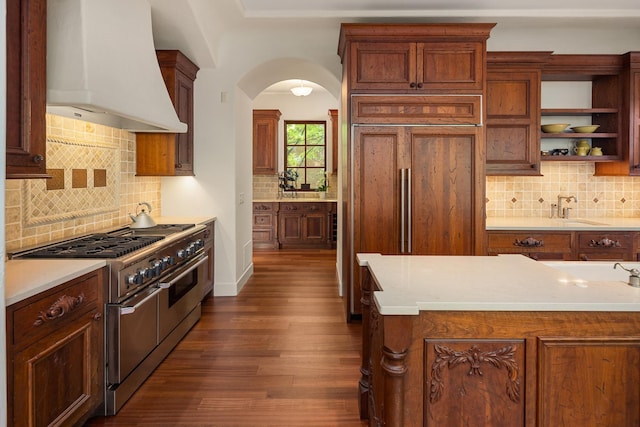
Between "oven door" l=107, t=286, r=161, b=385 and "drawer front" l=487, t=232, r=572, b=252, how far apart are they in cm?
273

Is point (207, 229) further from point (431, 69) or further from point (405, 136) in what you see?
point (431, 69)

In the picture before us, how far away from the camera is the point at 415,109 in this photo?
12.6ft

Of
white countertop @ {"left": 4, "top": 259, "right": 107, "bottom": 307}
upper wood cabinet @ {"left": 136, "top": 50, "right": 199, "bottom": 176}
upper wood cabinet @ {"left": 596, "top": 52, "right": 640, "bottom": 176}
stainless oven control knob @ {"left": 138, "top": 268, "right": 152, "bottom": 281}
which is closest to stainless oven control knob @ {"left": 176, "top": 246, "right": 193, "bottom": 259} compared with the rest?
stainless oven control knob @ {"left": 138, "top": 268, "right": 152, "bottom": 281}

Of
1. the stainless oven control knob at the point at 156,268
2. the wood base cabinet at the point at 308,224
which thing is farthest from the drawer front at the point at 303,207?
the stainless oven control knob at the point at 156,268

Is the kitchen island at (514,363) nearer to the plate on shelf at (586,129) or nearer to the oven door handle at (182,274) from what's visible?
the oven door handle at (182,274)

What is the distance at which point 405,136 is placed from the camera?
12.6 ft

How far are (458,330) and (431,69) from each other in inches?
109

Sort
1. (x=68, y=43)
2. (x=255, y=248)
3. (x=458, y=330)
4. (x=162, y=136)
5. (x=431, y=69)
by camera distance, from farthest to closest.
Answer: (x=255, y=248)
(x=162, y=136)
(x=431, y=69)
(x=68, y=43)
(x=458, y=330)

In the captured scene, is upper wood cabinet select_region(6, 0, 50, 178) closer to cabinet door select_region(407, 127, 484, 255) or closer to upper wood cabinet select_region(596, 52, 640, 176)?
cabinet door select_region(407, 127, 484, 255)

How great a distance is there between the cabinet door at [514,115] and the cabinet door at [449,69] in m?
0.44

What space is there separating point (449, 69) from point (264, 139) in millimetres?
5235

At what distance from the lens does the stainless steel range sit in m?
2.46

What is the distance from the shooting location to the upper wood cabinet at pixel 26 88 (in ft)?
6.18

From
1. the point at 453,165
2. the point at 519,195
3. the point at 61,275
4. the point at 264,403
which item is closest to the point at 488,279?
the point at 264,403
